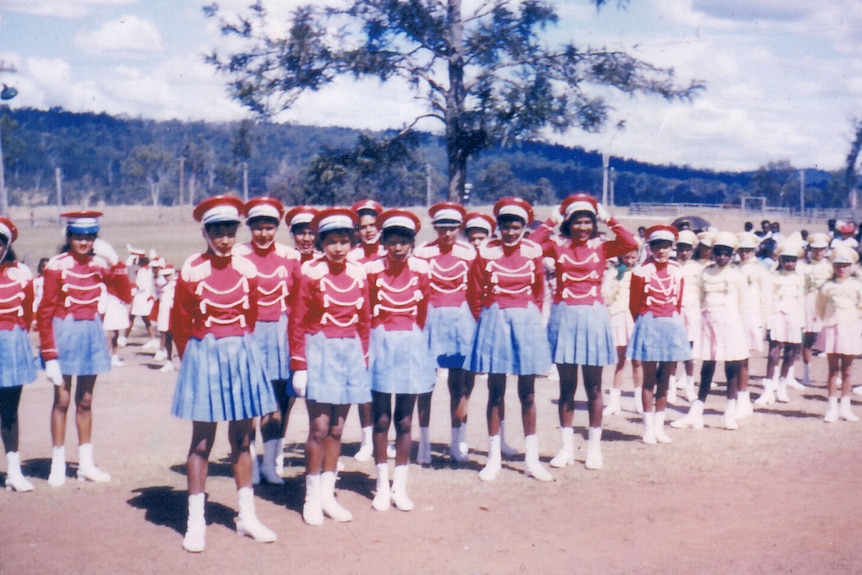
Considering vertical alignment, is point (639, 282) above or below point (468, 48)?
below

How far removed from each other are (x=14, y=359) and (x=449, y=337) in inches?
148

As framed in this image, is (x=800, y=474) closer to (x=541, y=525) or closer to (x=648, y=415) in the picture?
(x=648, y=415)

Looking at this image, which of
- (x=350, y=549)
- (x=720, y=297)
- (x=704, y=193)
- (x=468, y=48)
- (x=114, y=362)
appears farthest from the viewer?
(x=704, y=193)

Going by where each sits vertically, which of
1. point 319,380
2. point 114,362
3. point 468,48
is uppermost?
point 468,48

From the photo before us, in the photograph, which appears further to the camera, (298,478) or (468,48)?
(468,48)

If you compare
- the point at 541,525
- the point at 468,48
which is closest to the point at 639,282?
the point at 541,525

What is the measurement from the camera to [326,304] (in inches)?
242

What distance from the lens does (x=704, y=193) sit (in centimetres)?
9600

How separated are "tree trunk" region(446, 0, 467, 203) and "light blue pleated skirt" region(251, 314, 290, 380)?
371 inches

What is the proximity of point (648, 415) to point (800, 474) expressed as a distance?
5.55ft

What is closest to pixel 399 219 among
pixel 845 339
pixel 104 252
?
pixel 104 252

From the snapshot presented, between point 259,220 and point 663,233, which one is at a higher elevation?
point 259,220

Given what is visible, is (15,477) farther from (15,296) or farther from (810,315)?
(810,315)

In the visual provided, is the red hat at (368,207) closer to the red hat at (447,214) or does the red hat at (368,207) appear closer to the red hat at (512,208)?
the red hat at (447,214)
